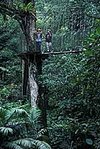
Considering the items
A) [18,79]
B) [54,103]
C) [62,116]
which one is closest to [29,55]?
[54,103]

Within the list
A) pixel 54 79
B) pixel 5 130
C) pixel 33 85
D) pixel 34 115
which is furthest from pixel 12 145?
pixel 33 85

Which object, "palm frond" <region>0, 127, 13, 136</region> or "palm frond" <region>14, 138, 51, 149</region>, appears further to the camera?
"palm frond" <region>0, 127, 13, 136</region>

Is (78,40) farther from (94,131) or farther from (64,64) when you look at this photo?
(94,131)

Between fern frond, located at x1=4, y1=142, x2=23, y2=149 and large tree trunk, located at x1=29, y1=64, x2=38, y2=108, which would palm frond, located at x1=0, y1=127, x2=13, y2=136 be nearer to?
fern frond, located at x1=4, y1=142, x2=23, y2=149

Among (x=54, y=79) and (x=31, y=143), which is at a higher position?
(x=54, y=79)

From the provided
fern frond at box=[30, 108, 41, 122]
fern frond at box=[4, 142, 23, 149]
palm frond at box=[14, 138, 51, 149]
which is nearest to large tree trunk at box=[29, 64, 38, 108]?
fern frond at box=[30, 108, 41, 122]

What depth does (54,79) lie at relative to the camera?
14938mm

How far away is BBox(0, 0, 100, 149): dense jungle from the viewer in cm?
952

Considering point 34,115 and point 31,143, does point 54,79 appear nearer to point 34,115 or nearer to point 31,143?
point 34,115

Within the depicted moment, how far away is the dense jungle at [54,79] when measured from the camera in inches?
375

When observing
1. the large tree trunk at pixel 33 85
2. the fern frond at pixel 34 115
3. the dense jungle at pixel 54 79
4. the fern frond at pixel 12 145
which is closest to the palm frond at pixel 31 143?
the dense jungle at pixel 54 79

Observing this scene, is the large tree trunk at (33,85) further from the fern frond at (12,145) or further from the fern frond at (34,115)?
the fern frond at (12,145)

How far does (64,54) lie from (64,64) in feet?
3.88

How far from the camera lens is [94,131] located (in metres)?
11.1
